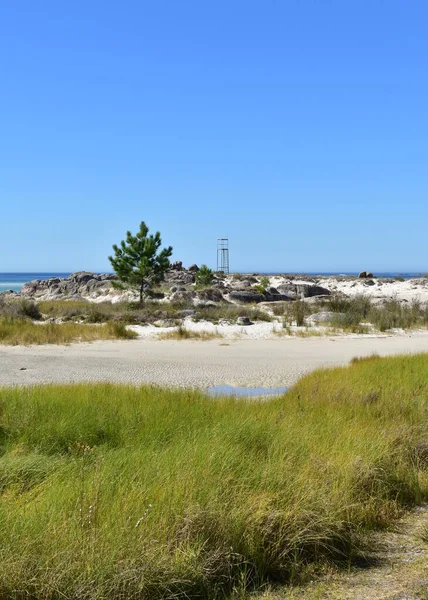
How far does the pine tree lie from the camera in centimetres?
3709

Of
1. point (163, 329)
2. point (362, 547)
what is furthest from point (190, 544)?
point (163, 329)

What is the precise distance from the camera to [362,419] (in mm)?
8547

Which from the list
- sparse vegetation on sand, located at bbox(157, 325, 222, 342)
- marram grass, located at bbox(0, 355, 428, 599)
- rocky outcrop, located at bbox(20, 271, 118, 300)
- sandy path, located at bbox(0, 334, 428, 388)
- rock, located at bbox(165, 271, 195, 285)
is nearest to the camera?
marram grass, located at bbox(0, 355, 428, 599)

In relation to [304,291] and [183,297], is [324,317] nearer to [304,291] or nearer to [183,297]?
[183,297]

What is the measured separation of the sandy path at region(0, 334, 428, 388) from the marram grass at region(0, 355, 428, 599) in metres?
5.26

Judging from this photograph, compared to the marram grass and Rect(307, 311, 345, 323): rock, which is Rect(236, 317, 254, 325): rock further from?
the marram grass

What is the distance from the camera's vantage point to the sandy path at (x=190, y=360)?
48.1 ft

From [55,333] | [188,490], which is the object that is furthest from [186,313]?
[188,490]

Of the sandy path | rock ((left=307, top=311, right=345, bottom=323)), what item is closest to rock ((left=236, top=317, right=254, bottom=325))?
rock ((left=307, top=311, right=345, bottom=323))

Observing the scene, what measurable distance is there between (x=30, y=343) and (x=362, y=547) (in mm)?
17221

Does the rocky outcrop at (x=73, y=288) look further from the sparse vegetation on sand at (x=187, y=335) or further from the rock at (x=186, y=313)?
the sparse vegetation on sand at (x=187, y=335)

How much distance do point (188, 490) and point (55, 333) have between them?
58.0ft

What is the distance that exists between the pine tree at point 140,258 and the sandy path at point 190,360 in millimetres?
14829

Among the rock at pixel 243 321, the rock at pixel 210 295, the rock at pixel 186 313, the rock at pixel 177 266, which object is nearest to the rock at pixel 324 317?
the rock at pixel 243 321
